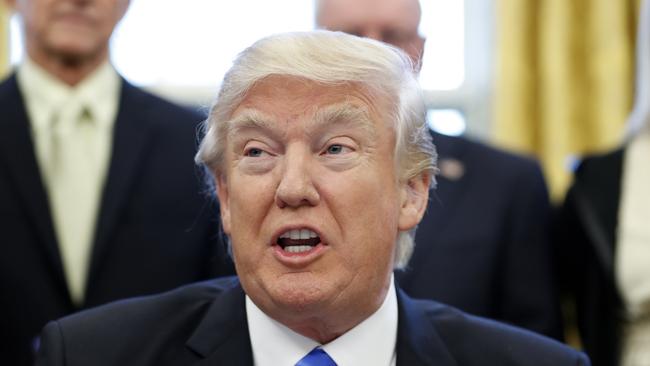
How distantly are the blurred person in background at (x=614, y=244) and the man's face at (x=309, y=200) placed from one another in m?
1.43

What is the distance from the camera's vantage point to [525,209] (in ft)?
12.1

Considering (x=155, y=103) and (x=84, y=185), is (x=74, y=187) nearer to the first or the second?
(x=84, y=185)

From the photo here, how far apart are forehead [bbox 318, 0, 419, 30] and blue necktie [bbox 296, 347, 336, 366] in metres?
1.33

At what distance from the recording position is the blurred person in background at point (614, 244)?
3.70 m

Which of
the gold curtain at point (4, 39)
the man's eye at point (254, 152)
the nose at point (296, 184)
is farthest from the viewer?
the gold curtain at point (4, 39)

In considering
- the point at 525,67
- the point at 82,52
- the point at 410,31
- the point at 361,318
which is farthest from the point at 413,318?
the point at 525,67

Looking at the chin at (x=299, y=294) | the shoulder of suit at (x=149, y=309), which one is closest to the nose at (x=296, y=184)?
the chin at (x=299, y=294)

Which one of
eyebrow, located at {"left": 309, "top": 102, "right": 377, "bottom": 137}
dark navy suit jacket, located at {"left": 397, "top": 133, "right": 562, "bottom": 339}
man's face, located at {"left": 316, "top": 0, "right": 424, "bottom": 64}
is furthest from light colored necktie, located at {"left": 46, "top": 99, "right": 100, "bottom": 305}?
eyebrow, located at {"left": 309, "top": 102, "right": 377, "bottom": 137}

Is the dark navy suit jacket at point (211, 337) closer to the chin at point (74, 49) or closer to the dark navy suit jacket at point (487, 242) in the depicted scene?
the dark navy suit jacket at point (487, 242)

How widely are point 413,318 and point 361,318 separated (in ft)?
0.60

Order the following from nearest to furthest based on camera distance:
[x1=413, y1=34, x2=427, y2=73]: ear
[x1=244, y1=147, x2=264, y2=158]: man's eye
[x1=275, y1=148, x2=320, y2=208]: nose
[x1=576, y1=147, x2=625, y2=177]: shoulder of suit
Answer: [x1=275, y1=148, x2=320, y2=208]: nose, [x1=244, y1=147, x2=264, y2=158]: man's eye, [x1=413, y1=34, x2=427, y2=73]: ear, [x1=576, y1=147, x2=625, y2=177]: shoulder of suit

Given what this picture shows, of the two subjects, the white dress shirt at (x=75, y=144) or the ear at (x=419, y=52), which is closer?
the ear at (x=419, y=52)

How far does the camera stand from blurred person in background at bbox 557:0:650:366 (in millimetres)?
3695

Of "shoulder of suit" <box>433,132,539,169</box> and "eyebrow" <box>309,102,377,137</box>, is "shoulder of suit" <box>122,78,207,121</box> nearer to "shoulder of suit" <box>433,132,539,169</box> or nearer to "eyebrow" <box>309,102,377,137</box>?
"shoulder of suit" <box>433,132,539,169</box>
